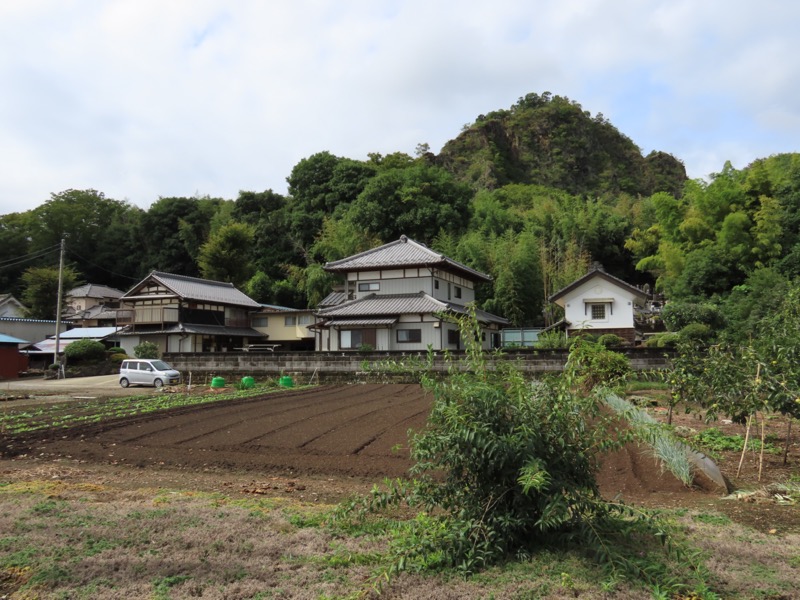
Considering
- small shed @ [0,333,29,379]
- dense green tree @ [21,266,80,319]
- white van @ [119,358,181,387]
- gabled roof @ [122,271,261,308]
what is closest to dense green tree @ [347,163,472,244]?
gabled roof @ [122,271,261,308]

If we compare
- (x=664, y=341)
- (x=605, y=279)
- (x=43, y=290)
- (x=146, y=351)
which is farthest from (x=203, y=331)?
(x=664, y=341)

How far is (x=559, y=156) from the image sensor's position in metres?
58.2

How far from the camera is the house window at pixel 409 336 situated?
25000 millimetres

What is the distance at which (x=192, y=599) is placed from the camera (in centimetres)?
322

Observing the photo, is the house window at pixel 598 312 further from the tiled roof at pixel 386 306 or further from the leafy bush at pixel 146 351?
the leafy bush at pixel 146 351

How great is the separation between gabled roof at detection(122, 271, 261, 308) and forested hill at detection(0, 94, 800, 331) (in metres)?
3.96

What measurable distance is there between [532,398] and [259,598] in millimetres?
2149

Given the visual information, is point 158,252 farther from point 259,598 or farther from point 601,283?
point 259,598

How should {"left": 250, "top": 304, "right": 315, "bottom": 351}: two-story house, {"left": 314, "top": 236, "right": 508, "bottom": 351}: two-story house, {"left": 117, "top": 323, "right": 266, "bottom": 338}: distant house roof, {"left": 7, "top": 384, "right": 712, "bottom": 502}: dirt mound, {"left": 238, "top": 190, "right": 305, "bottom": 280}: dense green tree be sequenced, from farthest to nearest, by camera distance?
{"left": 238, "top": 190, "right": 305, "bottom": 280}: dense green tree, {"left": 250, "top": 304, "right": 315, "bottom": 351}: two-story house, {"left": 117, "top": 323, "right": 266, "bottom": 338}: distant house roof, {"left": 314, "top": 236, "right": 508, "bottom": 351}: two-story house, {"left": 7, "top": 384, "right": 712, "bottom": 502}: dirt mound

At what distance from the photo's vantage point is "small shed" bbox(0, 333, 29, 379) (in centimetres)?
2798

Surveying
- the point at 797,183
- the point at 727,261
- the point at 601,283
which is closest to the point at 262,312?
the point at 601,283

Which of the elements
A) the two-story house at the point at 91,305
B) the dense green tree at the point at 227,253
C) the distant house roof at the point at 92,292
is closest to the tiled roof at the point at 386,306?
the dense green tree at the point at 227,253

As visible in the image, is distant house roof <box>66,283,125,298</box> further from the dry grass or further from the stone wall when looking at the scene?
the dry grass

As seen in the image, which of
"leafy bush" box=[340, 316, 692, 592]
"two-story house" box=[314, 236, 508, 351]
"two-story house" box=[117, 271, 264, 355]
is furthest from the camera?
"two-story house" box=[117, 271, 264, 355]
